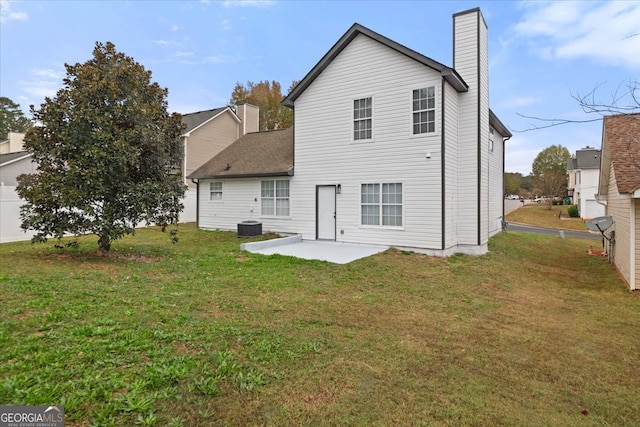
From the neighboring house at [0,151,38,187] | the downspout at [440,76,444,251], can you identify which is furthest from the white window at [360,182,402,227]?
the neighboring house at [0,151,38,187]

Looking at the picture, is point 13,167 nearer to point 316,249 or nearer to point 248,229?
point 248,229

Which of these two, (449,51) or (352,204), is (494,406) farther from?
(449,51)

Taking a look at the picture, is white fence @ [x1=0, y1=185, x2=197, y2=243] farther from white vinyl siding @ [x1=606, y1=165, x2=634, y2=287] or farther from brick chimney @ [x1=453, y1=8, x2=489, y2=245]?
white vinyl siding @ [x1=606, y1=165, x2=634, y2=287]

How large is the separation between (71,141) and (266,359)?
8009 mm

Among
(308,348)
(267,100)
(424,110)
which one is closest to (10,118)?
(267,100)

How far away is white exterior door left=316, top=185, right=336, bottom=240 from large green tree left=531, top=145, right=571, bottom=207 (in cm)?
4097

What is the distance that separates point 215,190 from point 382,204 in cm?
889

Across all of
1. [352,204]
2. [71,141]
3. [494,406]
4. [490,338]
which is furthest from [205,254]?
[494,406]

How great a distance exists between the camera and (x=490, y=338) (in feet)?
16.2

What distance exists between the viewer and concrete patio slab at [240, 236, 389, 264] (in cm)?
1056

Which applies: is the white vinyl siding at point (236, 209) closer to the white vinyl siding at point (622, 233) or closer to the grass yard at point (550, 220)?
the white vinyl siding at point (622, 233)

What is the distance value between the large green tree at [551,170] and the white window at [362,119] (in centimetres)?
4078

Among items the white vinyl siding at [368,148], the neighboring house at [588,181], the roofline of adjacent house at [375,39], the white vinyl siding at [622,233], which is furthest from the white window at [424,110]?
the neighboring house at [588,181]

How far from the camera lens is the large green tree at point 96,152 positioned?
8.68m
